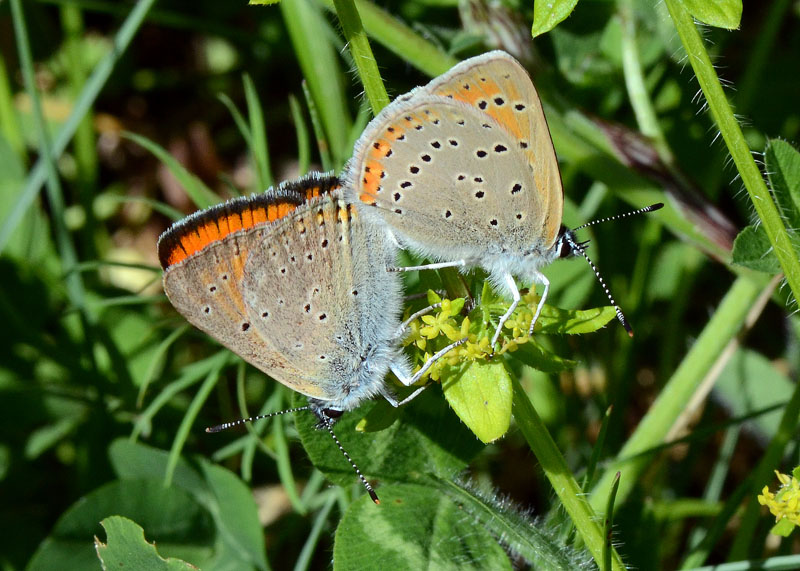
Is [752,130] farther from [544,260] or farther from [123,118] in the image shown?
[123,118]

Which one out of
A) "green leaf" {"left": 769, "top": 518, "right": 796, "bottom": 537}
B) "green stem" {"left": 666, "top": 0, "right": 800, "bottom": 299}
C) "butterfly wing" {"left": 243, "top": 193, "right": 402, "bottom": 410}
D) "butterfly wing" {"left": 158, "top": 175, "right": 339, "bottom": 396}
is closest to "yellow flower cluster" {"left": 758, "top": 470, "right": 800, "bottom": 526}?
"green leaf" {"left": 769, "top": 518, "right": 796, "bottom": 537}

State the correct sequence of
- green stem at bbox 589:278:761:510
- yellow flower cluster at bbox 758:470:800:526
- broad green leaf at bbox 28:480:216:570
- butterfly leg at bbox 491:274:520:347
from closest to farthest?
yellow flower cluster at bbox 758:470:800:526, butterfly leg at bbox 491:274:520:347, green stem at bbox 589:278:761:510, broad green leaf at bbox 28:480:216:570

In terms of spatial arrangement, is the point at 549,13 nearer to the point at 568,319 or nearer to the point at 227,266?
the point at 568,319

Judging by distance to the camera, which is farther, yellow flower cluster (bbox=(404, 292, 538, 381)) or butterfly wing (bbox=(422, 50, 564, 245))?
butterfly wing (bbox=(422, 50, 564, 245))

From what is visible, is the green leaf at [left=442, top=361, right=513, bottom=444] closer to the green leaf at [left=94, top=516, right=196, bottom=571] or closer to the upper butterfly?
the upper butterfly

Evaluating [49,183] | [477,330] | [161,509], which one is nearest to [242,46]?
[49,183]
